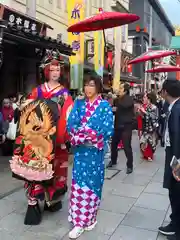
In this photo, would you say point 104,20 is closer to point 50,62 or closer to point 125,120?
point 50,62

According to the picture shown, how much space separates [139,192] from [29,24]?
5.45 m

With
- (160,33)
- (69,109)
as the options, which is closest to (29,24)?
(69,109)

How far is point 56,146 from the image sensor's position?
3676 mm

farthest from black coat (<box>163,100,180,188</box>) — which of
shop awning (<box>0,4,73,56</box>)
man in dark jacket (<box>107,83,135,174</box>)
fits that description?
shop awning (<box>0,4,73,56</box>)

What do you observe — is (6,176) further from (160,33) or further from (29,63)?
(160,33)

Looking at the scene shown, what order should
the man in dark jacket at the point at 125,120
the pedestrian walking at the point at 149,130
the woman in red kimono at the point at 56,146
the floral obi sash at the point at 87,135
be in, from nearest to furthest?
1. the floral obi sash at the point at 87,135
2. the woman in red kimono at the point at 56,146
3. the man in dark jacket at the point at 125,120
4. the pedestrian walking at the point at 149,130

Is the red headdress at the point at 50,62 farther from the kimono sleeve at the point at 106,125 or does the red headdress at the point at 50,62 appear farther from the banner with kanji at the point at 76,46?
the banner with kanji at the point at 76,46

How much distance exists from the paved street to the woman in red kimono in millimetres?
209

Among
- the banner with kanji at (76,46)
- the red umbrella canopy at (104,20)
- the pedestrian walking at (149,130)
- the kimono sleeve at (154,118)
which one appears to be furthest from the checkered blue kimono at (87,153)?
the banner with kanji at (76,46)

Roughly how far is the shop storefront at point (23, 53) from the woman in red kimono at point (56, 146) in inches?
115

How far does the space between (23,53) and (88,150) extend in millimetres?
6437

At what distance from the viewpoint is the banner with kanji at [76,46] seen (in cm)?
836

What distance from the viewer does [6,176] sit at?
5.68 meters

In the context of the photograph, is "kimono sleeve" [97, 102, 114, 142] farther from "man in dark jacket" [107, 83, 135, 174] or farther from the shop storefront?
the shop storefront
